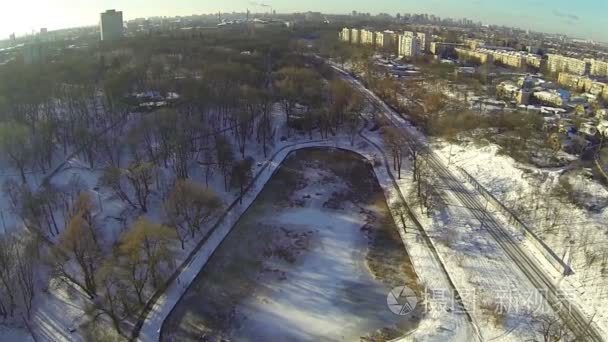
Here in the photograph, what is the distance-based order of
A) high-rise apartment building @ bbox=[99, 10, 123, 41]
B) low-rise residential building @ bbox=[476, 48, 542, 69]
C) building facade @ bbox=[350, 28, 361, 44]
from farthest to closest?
building facade @ bbox=[350, 28, 361, 44] → high-rise apartment building @ bbox=[99, 10, 123, 41] → low-rise residential building @ bbox=[476, 48, 542, 69]

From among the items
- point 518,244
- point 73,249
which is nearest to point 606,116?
point 518,244

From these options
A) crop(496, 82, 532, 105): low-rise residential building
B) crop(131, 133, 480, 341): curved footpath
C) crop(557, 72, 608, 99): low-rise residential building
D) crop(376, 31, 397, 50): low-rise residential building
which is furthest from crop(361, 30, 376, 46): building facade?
crop(131, 133, 480, 341): curved footpath

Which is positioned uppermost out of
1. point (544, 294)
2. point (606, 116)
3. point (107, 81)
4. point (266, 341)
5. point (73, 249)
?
point (107, 81)

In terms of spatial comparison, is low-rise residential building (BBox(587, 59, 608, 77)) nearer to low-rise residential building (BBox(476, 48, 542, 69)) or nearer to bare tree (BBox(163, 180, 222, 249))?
low-rise residential building (BBox(476, 48, 542, 69))

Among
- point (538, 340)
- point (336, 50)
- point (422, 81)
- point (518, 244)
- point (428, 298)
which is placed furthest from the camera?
point (336, 50)

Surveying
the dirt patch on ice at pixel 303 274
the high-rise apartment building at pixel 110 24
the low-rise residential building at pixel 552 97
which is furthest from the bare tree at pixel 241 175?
the high-rise apartment building at pixel 110 24

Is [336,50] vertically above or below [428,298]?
above

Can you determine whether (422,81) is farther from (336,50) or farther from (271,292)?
(271,292)

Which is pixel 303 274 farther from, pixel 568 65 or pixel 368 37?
pixel 368 37

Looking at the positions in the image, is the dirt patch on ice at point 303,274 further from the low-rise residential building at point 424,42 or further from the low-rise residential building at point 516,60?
the low-rise residential building at point 424,42
